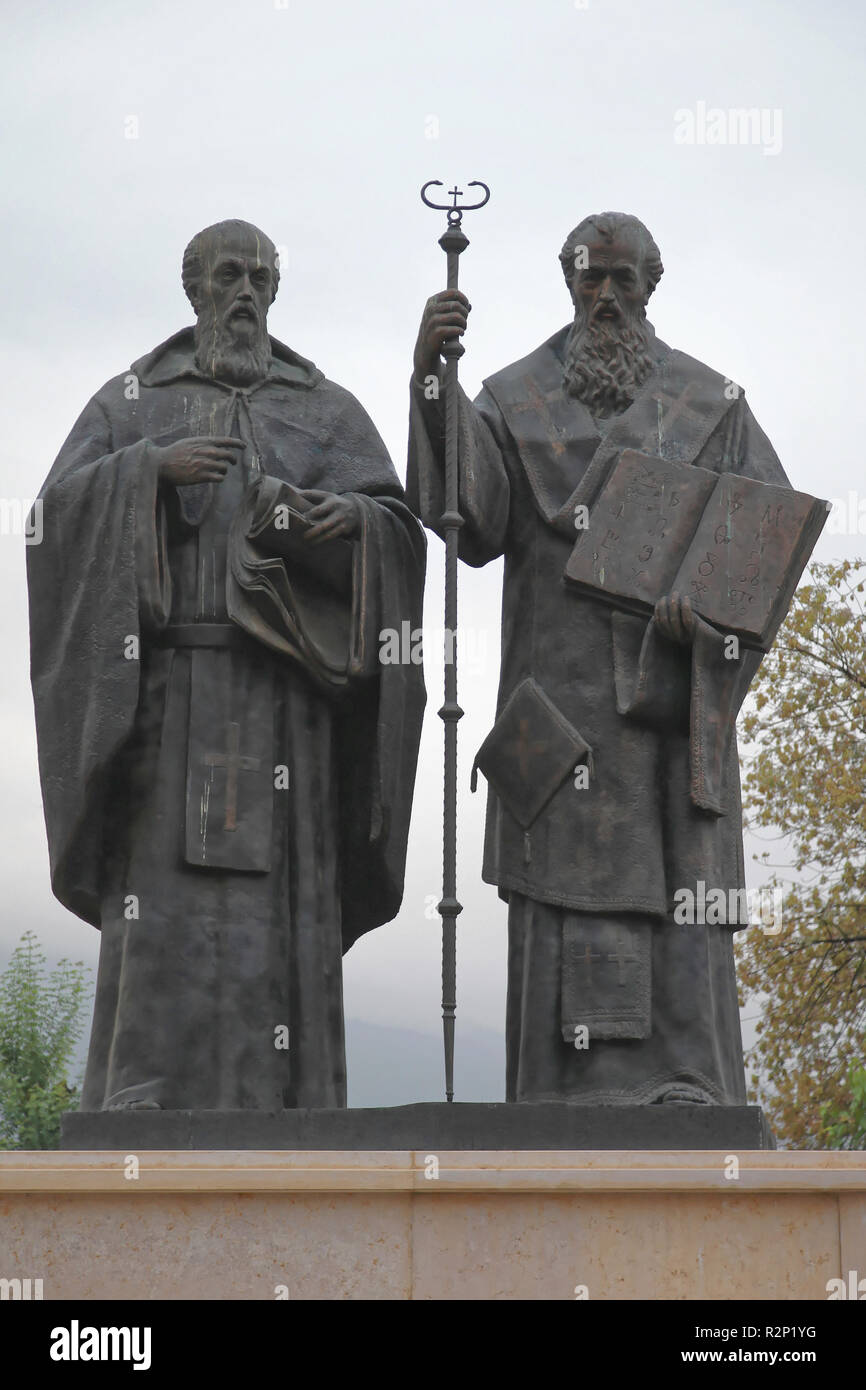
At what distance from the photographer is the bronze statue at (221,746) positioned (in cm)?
777

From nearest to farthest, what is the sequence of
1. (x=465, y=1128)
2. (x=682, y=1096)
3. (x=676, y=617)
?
(x=465, y=1128) → (x=682, y=1096) → (x=676, y=617)

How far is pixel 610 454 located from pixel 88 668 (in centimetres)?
211

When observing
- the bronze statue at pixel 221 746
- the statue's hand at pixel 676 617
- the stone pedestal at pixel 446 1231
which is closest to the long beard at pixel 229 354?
the bronze statue at pixel 221 746

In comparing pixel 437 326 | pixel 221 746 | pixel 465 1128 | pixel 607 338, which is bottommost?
pixel 465 1128

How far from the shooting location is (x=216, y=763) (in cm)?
796

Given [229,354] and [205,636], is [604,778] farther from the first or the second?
[229,354]

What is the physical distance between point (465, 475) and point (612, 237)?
1.17m

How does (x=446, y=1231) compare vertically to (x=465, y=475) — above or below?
below

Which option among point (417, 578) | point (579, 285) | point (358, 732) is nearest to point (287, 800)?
point (358, 732)

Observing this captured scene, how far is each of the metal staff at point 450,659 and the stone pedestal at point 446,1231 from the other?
2.99 feet

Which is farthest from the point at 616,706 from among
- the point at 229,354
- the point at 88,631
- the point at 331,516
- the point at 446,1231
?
the point at 446,1231

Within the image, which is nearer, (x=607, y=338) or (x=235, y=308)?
(x=607, y=338)

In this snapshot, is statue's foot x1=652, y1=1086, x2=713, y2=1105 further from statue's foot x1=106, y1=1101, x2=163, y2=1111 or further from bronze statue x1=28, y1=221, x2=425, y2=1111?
statue's foot x1=106, y1=1101, x2=163, y2=1111

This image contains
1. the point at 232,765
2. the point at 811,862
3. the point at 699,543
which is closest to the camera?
the point at 699,543
